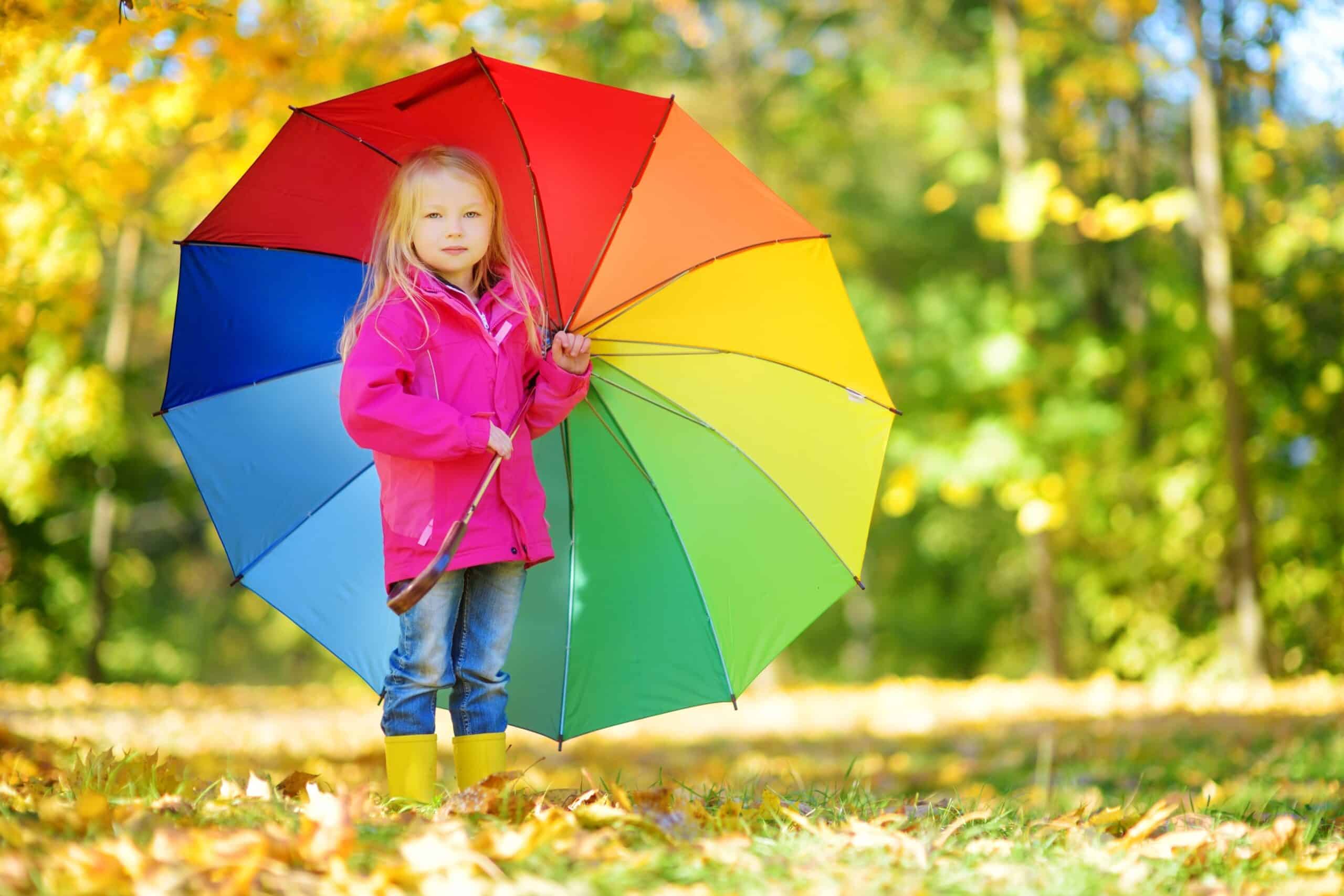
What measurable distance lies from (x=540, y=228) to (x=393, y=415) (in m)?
0.67

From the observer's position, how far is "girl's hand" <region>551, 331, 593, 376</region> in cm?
295

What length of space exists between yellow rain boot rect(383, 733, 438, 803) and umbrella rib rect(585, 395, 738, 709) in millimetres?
793

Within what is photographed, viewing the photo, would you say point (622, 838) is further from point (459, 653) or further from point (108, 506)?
point (108, 506)

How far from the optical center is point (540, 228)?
3057 millimetres

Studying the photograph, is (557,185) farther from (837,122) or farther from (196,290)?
(837,122)

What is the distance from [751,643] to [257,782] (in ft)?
4.38

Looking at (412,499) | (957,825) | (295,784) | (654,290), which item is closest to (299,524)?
(412,499)

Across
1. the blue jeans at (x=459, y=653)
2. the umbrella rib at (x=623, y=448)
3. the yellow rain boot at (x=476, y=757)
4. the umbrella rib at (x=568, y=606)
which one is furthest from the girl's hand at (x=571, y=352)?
the yellow rain boot at (x=476, y=757)

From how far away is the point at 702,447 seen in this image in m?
3.23

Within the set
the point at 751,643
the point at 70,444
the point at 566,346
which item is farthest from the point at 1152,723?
the point at 70,444

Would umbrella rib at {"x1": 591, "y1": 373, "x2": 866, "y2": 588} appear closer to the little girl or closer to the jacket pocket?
the little girl

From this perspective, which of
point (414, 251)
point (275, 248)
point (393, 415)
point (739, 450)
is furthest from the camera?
point (739, 450)

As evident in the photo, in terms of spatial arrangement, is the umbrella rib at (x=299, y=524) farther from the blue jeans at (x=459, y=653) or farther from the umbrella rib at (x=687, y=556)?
the umbrella rib at (x=687, y=556)

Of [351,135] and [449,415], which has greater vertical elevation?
[351,135]
